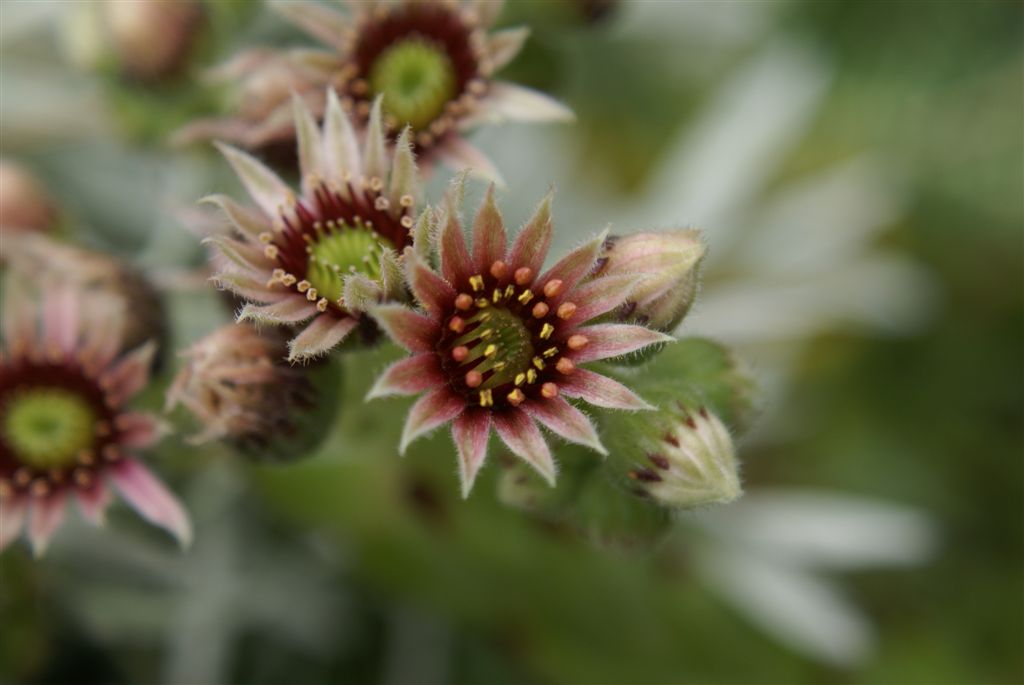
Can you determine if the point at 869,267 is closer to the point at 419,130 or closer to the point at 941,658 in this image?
the point at 941,658

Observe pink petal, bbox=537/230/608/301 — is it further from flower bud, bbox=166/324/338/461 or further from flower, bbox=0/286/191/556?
flower, bbox=0/286/191/556

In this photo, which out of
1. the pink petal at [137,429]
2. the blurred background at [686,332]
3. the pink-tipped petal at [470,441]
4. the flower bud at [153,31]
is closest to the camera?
the pink-tipped petal at [470,441]

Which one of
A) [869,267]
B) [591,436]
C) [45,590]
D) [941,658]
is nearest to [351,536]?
[45,590]

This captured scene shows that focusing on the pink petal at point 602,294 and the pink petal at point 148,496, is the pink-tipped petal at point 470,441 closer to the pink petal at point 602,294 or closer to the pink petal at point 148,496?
the pink petal at point 602,294

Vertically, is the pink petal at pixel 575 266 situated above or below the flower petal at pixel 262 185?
below

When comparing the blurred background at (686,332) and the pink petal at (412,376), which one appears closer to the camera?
the pink petal at (412,376)

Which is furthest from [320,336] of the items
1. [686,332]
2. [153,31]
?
[153,31]

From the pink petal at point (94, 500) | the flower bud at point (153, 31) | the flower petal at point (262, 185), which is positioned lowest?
the pink petal at point (94, 500)

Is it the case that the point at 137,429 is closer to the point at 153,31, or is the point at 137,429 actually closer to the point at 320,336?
the point at 320,336

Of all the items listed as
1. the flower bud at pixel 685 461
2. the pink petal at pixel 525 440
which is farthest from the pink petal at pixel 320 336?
the flower bud at pixel 685 461
